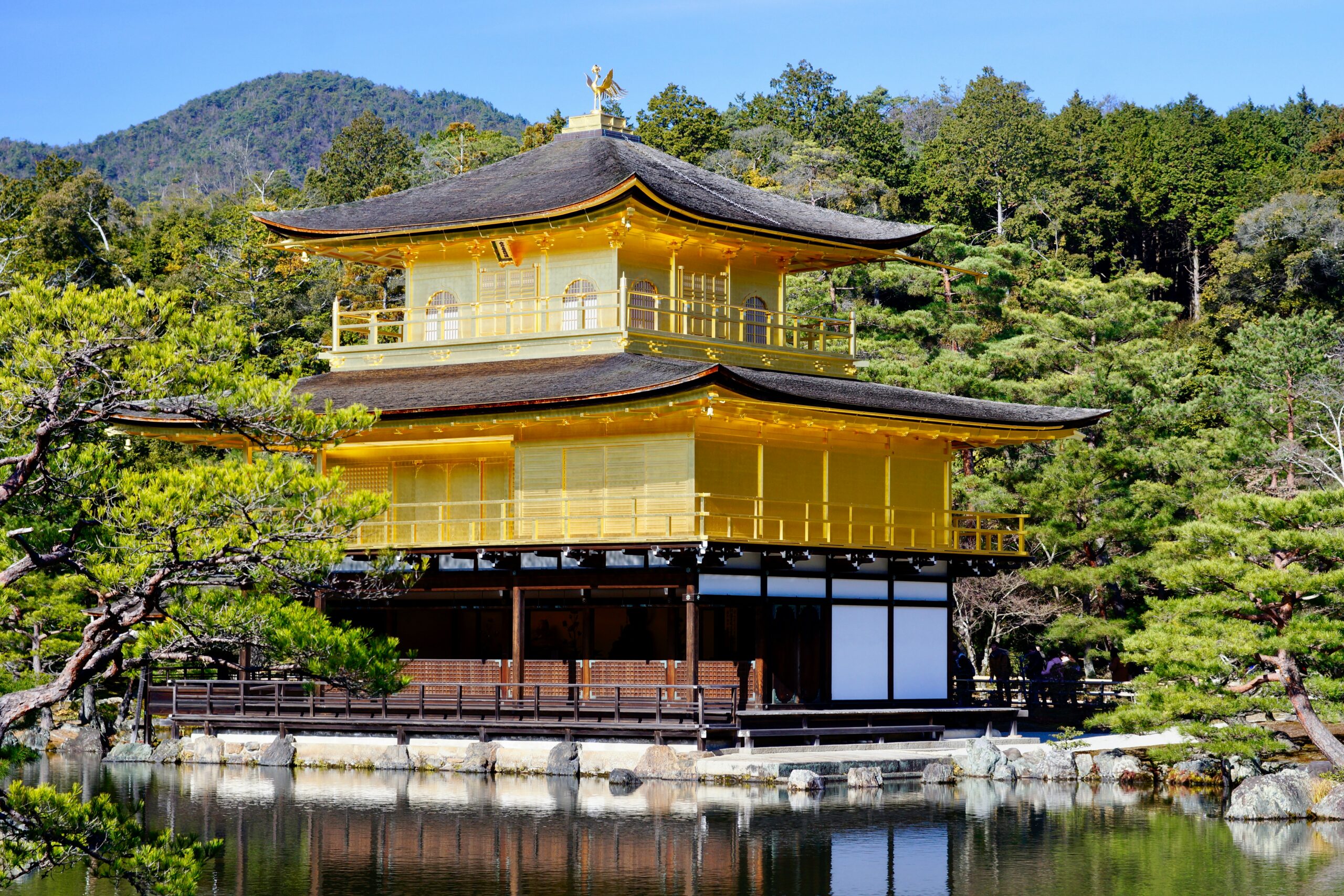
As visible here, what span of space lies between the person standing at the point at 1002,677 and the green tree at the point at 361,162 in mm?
43921

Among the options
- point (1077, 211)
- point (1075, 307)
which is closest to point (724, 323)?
point (1075, 307)

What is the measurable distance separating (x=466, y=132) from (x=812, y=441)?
49309 millimetres

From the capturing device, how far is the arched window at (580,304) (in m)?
33.7

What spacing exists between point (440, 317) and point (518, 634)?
8017 millimetres

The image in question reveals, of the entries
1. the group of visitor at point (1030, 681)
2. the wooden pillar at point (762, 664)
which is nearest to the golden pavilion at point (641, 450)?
the wooden pillar at point (762, 664)

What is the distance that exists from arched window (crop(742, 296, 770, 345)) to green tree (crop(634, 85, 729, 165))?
3521 centimetres

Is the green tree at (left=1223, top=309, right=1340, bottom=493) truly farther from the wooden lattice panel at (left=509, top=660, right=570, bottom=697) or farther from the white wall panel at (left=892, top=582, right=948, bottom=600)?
the wooden lattice panel at (left=509, top=660, right=570, bottom=697)

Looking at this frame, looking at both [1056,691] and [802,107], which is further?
[802,107]

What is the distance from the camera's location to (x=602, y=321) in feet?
110

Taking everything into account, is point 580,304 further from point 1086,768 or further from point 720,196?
point 1086,768

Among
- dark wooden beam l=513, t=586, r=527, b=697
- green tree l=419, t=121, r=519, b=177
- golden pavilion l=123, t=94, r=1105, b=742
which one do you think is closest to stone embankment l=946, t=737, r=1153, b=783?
golden pavilion l=123, t=94, r=1105, b=742

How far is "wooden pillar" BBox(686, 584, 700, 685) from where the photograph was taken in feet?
94.2

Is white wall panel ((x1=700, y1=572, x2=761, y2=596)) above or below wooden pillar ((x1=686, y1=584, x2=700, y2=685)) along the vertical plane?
above

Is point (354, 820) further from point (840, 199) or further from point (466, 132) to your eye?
point (466, 132)
